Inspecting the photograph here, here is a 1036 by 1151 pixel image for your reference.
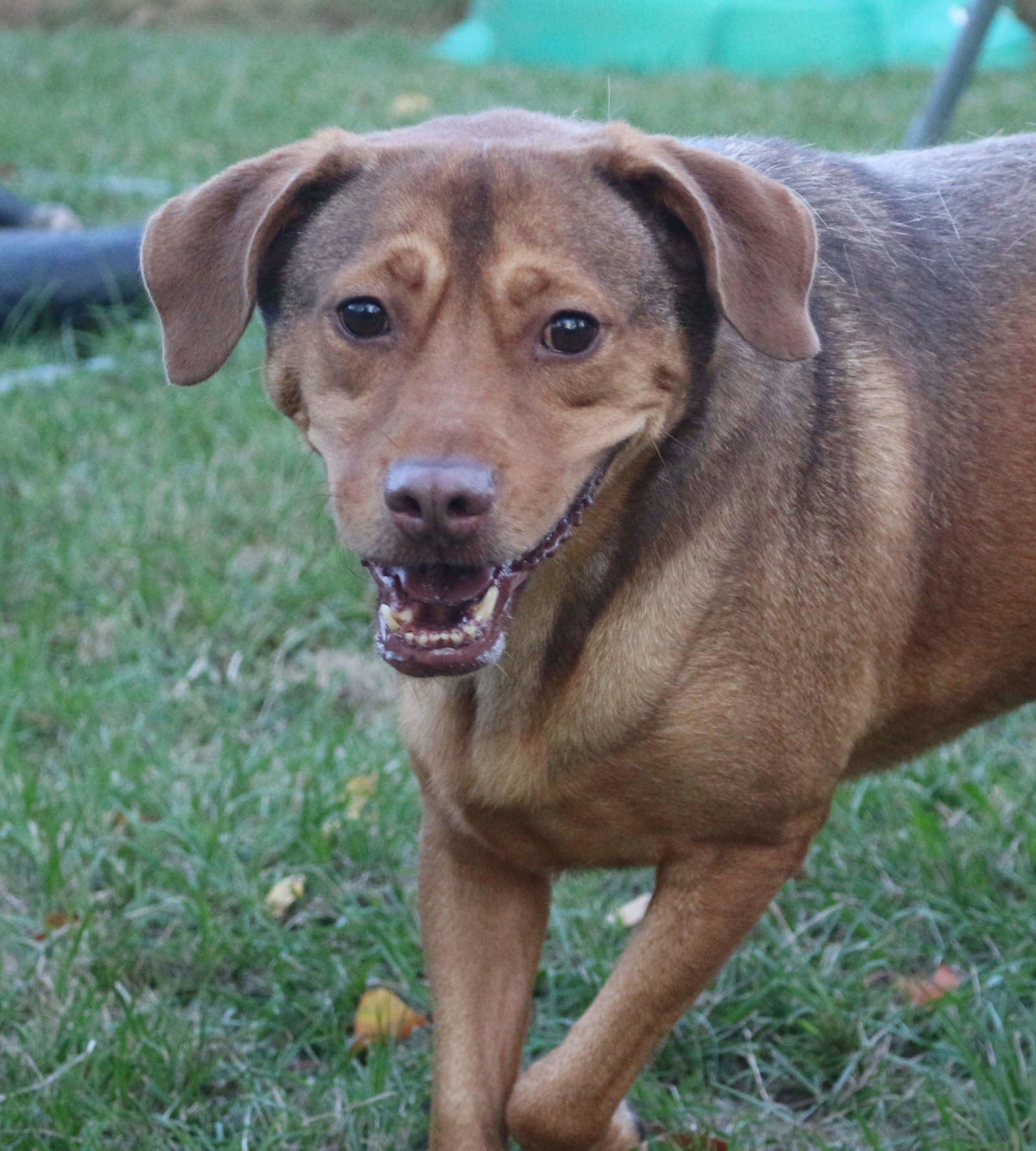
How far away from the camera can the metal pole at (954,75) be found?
18.9ft

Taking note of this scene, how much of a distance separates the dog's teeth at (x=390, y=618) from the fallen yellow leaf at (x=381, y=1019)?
1139 mm

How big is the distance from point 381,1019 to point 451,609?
1194mm

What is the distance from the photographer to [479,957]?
3.14 metres

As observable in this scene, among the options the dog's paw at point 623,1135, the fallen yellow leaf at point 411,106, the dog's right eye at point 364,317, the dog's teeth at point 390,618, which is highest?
the dog's right eye at point 364,317

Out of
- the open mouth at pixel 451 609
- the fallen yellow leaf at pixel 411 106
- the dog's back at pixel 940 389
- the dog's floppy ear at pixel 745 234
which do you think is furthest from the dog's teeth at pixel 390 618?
the fallen yellow leaf at pixel 411 106

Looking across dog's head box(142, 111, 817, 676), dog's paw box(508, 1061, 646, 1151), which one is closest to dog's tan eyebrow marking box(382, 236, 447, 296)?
dog's head box(142, 111, 817, 676)

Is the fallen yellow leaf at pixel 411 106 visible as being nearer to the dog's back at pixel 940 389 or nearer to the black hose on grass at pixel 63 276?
the black hose on grass at pixel 63 276

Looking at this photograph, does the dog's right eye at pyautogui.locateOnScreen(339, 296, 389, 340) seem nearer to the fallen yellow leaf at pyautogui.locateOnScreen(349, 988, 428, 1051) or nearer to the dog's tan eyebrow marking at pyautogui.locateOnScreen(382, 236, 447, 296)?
the dog's tan eyebrow marking at pyautogui.locateOnScreen(382, 236, 447, 296)

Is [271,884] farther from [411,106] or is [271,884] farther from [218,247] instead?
[411,106]

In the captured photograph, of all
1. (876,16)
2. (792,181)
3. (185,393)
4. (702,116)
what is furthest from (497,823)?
(876,16)

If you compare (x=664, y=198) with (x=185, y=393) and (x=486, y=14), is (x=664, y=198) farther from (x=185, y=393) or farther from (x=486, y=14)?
(x=486, y=14)

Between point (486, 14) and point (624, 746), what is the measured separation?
1410 centimetres

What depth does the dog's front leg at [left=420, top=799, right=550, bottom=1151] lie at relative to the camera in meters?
3.05

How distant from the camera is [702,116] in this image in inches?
407
